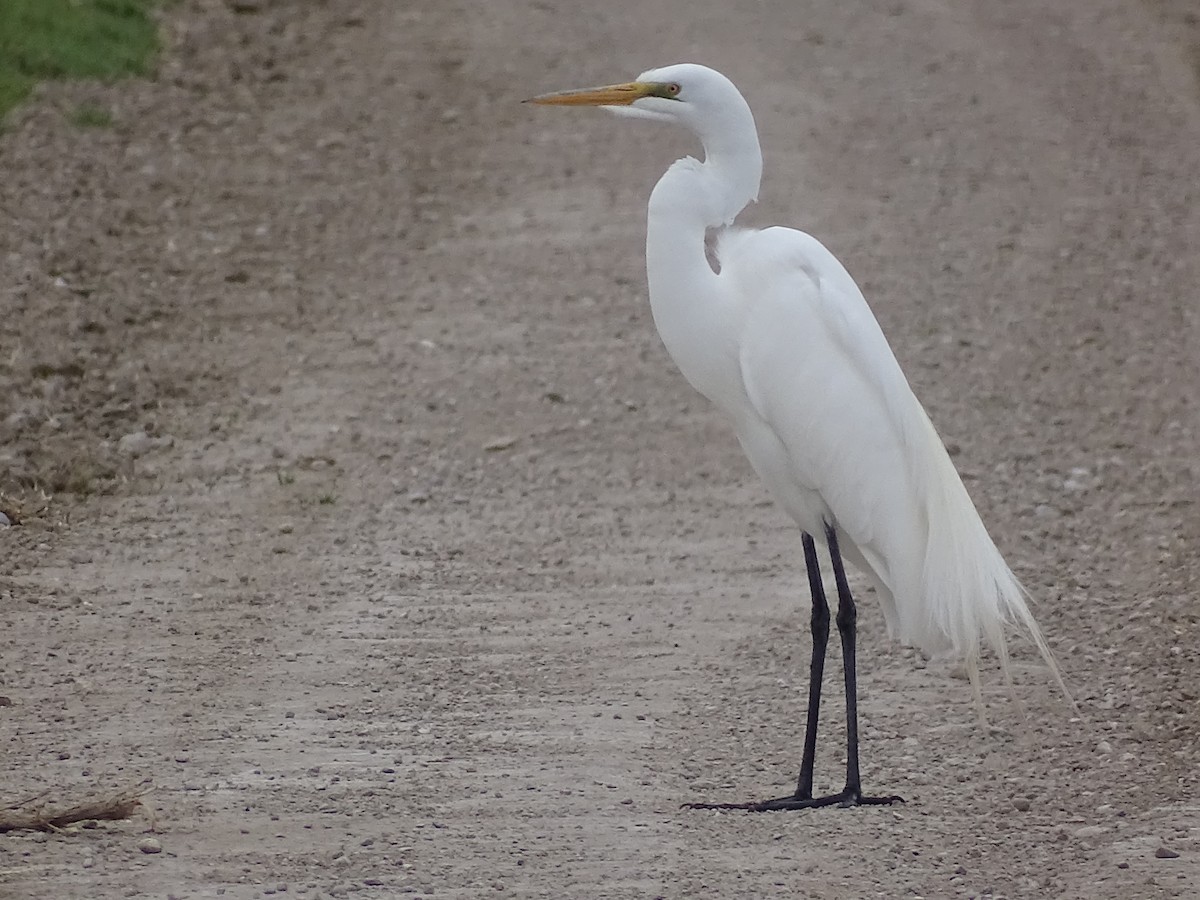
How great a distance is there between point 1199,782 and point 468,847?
196cm

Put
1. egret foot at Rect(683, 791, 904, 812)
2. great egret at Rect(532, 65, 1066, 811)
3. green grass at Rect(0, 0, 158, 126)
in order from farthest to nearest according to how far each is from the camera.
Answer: green grass at Rect(0, 0, 158, 126) → great egret at Rect(532, 65, 1066, 811) → egret foot at Rect(683, 791, 904, 812)

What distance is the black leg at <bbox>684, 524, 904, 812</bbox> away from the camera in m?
4.60

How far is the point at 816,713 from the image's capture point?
15.8 feet

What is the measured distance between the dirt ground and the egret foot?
0.21 ft

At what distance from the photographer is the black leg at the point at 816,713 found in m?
4.60

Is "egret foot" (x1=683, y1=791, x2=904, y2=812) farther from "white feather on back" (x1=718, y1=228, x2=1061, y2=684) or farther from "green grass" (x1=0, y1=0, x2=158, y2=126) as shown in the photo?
"green grass" (x1=0, y1=0, x2=158, y2=126)

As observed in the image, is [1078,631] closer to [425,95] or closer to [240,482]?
[240,482]

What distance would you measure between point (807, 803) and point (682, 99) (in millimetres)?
1911

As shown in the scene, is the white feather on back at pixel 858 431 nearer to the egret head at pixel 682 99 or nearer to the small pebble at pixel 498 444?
the egret head at pixel 682 99

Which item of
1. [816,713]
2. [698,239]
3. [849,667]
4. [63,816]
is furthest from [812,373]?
[63,816]

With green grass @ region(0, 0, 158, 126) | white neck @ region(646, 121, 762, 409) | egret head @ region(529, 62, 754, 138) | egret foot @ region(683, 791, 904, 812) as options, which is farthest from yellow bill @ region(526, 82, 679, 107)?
green grass @ region(0, 0, 158, 126)

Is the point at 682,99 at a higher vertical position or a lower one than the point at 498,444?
higher

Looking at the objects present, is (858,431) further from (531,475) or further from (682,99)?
(531,475)

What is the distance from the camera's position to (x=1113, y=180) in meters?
11.0
